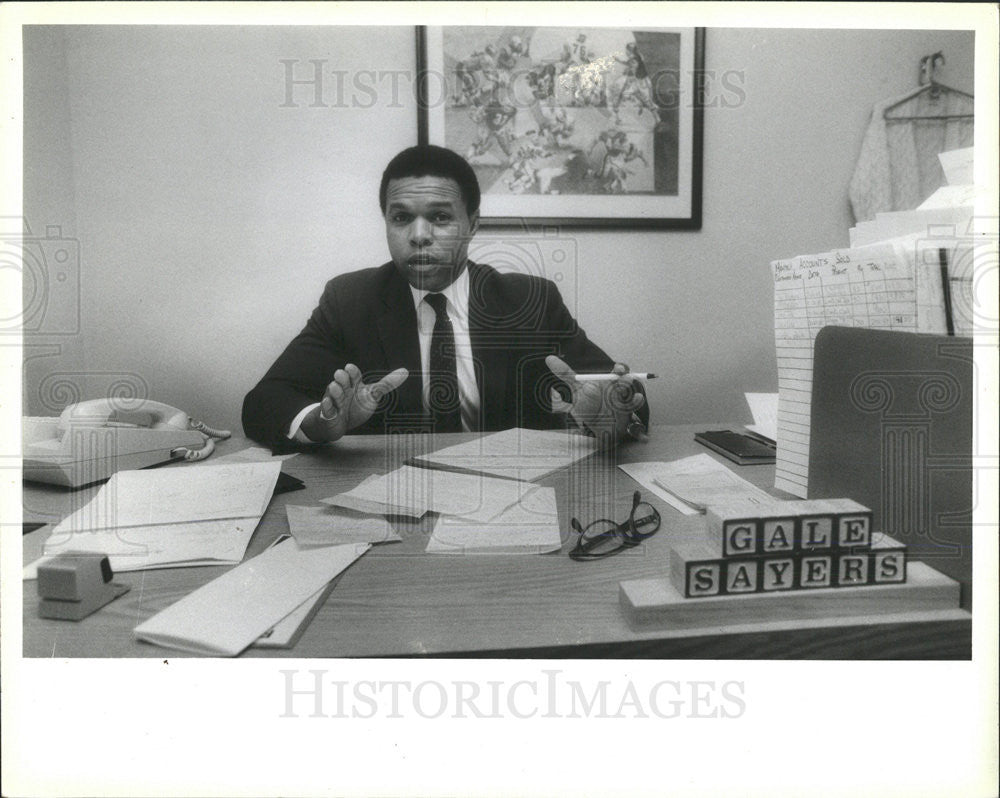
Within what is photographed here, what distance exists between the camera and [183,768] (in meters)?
0.64

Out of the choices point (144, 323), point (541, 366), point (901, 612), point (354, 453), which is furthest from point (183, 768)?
point (541, 366)

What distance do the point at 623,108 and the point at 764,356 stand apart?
616 millimetres

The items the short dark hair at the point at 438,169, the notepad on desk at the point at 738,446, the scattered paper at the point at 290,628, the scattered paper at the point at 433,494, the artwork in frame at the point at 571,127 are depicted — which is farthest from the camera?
the short dark hair at the point at 438,169

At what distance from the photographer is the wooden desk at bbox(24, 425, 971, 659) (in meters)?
0.47

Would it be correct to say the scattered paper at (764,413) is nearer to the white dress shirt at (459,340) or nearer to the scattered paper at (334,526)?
the white dress shirt at (459,340)

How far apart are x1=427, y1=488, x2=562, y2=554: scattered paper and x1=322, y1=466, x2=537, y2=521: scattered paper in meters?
0.02

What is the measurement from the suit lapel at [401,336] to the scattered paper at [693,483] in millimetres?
429

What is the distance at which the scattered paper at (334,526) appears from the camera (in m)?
0.64

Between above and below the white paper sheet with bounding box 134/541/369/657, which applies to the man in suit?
above

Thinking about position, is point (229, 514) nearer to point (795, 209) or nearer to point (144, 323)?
point (144, 323)


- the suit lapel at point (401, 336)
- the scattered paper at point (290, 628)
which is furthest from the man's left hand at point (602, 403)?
the scattered paper at point (290, 628)

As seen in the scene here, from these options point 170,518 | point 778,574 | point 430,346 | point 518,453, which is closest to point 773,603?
point 778,574

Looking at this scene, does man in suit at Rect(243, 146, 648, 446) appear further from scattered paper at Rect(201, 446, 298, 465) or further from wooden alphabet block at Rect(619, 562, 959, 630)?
wooden alphabet block at Rect(619, 562, 959, 630)

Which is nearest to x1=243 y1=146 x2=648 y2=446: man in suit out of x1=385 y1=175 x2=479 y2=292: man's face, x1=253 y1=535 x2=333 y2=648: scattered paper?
x1=385 y1=175 x2=479 y2=292: man's face
